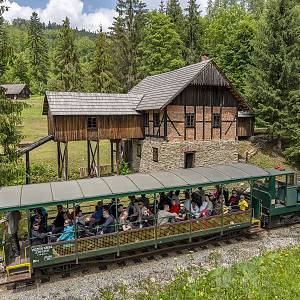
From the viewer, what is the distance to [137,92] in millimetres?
28688

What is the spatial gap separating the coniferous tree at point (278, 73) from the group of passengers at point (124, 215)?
50.4ft

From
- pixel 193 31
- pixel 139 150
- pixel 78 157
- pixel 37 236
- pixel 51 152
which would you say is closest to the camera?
pixel 37 236

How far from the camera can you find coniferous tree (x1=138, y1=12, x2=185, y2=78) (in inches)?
1590

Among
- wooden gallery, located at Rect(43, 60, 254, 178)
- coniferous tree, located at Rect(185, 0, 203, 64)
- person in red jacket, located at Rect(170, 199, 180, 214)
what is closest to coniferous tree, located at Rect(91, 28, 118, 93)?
coniferous tree, located at Rect(185, 0, 203, 64)

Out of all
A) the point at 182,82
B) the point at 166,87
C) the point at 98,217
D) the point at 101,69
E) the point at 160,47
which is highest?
the point at 160,47

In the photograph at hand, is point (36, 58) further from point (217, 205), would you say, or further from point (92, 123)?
point (217, 205)

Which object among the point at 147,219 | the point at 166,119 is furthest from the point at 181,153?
the point at 147,219

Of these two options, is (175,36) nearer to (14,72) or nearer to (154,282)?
(154,282)

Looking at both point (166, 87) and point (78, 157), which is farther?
point (78, 157)

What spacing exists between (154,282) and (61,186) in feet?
14.7

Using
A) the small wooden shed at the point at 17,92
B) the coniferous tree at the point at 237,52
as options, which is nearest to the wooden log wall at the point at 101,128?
the coniferous tree at the point at 237,52

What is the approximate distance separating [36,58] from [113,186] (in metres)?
73.4

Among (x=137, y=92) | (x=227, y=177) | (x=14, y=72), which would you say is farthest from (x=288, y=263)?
(x=14, y=72)

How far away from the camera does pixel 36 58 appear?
76500 millimetres
